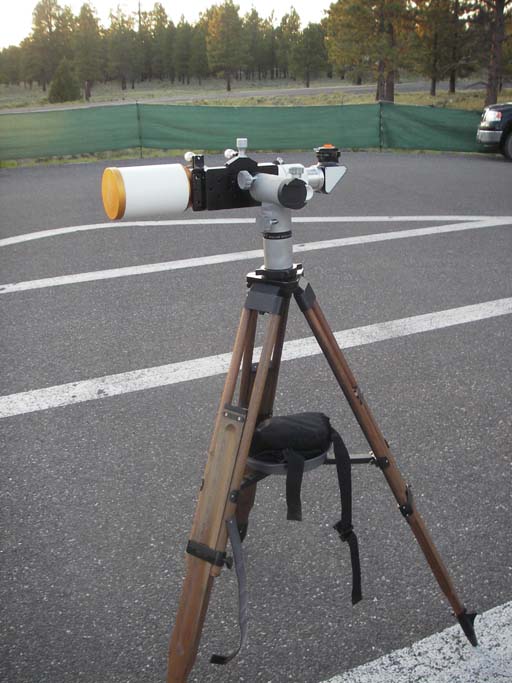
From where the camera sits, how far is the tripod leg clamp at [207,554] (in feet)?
6.16

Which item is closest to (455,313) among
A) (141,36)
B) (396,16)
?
(396,16)

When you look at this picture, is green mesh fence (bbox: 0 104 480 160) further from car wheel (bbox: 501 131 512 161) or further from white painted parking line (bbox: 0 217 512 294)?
white painted parking line (bbox: 0 217 512 294)

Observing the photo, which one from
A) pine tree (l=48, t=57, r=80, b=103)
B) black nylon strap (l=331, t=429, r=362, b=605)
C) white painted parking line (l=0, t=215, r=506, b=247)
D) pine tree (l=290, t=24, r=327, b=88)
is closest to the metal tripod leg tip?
black nylon strap (l=331, t=429, r=362, b=605)

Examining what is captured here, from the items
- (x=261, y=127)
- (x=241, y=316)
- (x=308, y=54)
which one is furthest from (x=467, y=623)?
(x=308, y=54)

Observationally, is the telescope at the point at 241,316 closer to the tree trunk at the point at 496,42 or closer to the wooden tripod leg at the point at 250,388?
the wooden tripod leg at the point at 250,388

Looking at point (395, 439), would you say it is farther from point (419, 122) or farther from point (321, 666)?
point (419, 122)

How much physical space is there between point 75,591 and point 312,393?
6.19 feet

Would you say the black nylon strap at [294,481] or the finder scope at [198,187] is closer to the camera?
the finder scope at [198,187]

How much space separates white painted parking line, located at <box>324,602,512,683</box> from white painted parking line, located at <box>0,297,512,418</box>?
2318 mm

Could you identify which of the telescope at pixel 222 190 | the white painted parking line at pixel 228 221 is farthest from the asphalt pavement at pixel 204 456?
the telescope at pixel 222 190

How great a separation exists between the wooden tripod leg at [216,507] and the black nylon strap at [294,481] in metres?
0.17

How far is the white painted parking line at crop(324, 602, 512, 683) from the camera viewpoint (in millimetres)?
2094

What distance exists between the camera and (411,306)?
5.38 m

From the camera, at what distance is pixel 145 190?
67.7 inches
